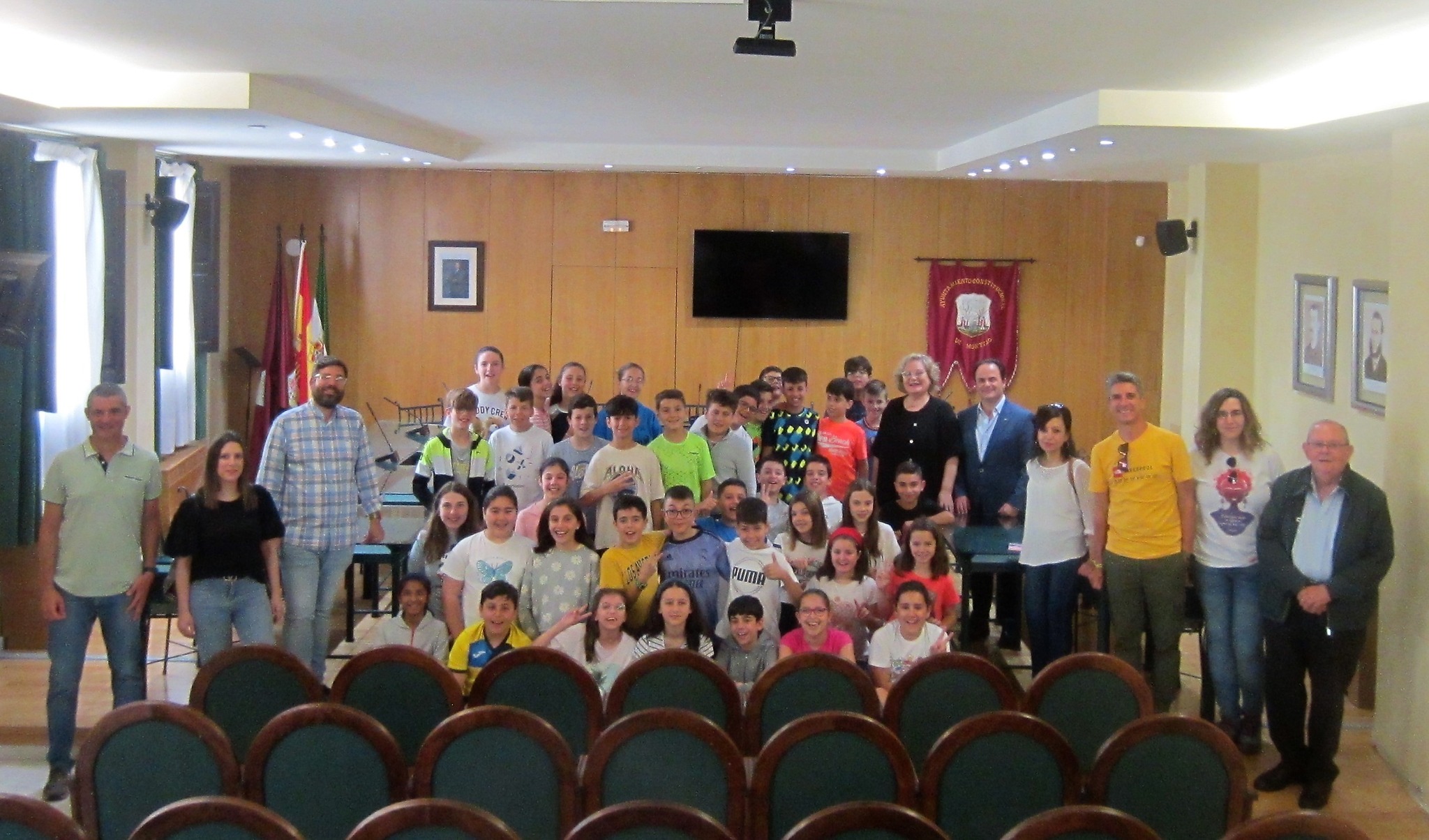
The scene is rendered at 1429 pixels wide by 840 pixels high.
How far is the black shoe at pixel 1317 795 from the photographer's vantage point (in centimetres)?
530

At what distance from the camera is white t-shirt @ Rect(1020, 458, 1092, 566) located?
6031 millimetres

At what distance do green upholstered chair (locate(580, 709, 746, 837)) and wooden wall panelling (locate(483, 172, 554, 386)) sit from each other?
27.4ft

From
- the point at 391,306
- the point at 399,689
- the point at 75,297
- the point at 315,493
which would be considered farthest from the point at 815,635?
the point at 391,306

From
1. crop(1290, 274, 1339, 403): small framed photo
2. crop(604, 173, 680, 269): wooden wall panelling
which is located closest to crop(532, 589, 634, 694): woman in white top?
crop(1290, 274, 1339, 403): small framed photo

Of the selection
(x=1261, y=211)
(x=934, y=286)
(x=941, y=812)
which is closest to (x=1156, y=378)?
(x=934, y=286)

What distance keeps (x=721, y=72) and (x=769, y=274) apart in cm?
565

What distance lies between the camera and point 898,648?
5.20m

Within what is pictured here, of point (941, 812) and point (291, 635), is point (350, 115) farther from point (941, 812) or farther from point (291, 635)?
point (941, 812)

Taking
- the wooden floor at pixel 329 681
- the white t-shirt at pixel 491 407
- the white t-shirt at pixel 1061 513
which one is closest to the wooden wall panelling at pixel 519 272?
the white t-shirt at pixel 491 407

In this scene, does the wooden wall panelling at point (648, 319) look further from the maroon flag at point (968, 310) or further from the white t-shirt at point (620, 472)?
the white t-shirt at point (620, 472)

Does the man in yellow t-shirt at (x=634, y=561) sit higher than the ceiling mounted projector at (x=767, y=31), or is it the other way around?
the ceiling mounted projector at (x=767, y=31)

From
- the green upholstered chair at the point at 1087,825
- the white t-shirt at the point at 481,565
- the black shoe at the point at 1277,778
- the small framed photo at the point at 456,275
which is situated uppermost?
the small framed photo at the point at 456,275

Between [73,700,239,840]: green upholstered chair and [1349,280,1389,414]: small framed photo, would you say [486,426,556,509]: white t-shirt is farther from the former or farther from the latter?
[1349,280,1389,414]: small framed photo

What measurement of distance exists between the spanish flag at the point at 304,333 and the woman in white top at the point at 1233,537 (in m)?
→ 7.61
